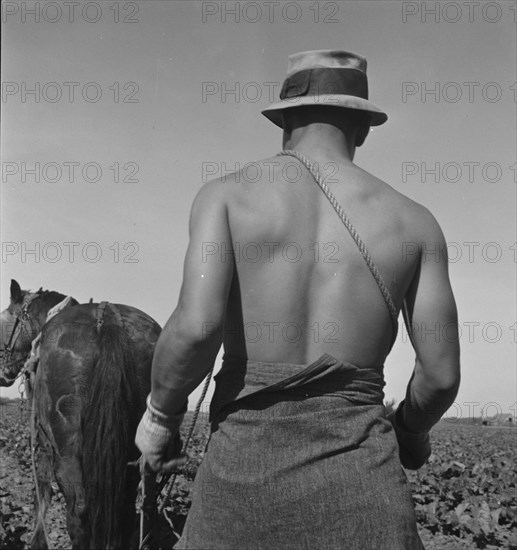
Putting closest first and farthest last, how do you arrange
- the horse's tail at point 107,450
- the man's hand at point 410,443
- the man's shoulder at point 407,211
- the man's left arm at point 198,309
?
the man's left arm at point 198,309
the man's shoulder at point 407,211
the man's hand at point 410,443
the horse's tail at point 107,450

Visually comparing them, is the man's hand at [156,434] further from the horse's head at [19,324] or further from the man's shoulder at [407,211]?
the horse's head at [19,324]

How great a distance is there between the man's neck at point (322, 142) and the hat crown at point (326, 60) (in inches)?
7.6

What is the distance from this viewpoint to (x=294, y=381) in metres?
2.01

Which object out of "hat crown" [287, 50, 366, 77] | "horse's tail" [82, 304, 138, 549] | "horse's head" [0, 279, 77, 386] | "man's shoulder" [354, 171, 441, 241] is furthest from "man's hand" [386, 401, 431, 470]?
"horse's head" [0, 279, 77, 386]

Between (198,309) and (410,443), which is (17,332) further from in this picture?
(198,309)

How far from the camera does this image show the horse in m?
3.97

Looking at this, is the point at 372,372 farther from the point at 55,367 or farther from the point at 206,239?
the point at 55,367

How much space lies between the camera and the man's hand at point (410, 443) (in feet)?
8.14

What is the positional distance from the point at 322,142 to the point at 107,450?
92.7 inches

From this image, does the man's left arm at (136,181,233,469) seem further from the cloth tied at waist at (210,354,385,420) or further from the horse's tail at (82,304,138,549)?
the horse's tail at (82,304,138,549)

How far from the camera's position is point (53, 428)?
431 centimetres

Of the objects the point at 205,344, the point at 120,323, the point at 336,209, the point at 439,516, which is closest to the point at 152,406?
the point at 205,344

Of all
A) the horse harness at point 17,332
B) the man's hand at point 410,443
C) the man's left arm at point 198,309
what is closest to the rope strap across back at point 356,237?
the man's left arm at point 198,309

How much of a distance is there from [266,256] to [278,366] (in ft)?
0.99
